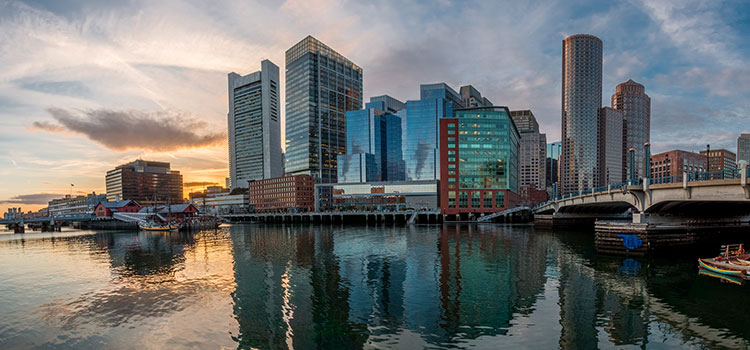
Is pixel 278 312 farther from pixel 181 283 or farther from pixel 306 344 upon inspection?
pixel 181 283

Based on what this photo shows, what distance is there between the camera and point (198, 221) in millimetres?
115812

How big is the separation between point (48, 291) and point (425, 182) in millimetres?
149966

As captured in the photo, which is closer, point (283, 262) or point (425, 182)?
point (283, 262)

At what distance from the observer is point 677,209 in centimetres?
4903

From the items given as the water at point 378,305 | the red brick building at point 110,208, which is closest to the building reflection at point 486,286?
the water at point 378,305

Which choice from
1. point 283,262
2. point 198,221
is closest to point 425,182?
point 198,221

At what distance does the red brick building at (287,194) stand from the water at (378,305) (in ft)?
461

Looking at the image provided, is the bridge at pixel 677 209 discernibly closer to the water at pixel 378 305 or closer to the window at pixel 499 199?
the water at pixel 378 305

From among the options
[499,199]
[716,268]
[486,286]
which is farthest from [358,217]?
[716,268]

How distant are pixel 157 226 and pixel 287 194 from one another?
8250cm

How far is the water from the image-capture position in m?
17.9

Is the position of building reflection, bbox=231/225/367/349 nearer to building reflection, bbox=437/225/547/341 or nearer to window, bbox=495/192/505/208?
building reflection, bbox=437/225/547/341

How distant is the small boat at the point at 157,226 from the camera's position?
340 ft

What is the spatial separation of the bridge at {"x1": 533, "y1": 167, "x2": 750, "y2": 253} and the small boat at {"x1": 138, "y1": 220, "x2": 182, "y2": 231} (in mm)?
110439
